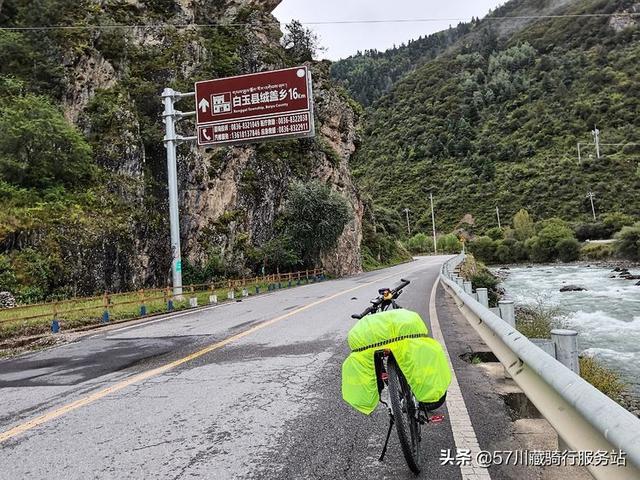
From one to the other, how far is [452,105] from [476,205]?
200ft

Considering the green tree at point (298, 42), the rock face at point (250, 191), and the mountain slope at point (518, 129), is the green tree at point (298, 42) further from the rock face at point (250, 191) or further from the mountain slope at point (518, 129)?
the mountain slope at point (518, 129)

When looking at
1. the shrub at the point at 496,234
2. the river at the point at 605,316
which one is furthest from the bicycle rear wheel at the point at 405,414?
the shrub at the point at 496,234

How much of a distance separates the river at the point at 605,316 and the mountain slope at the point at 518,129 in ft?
164

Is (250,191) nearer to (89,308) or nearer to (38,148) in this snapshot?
(38,148)

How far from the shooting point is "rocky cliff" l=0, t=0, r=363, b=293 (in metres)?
25.8

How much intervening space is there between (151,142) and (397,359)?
3082cm

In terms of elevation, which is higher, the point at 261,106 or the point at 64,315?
the point at 261,106

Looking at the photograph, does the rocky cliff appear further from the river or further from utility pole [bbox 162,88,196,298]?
the river

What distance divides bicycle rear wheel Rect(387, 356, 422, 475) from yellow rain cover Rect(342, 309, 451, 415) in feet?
0.28

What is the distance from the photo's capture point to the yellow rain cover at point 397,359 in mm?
3184

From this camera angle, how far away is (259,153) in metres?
36.2

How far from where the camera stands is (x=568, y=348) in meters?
3.44

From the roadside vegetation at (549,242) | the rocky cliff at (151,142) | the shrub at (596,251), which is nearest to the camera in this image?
the rocky cliff at (151,142)

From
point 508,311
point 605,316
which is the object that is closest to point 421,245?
point 605,316
